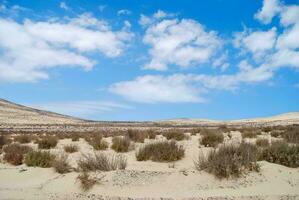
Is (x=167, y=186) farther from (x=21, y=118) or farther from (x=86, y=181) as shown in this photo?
(x=21, y=118)

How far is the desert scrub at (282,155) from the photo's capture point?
559 inches

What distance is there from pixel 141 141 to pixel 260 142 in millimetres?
6173

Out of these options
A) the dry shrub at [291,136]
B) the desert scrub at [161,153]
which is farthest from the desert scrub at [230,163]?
the dry shrub at [291,136]

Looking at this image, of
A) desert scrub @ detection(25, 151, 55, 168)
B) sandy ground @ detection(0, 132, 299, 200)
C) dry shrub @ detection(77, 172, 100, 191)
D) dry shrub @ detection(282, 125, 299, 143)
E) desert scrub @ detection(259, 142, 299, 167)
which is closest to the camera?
sandy ground @ detection(0, 132, 299, 200)

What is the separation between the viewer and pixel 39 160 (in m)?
16.3

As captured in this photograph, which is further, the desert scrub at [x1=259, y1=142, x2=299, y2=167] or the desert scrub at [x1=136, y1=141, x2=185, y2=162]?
the desert scrub at [x1=136, y1=141, x2=185, y2=162]

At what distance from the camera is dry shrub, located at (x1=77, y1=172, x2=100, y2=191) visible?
12352 millimetres

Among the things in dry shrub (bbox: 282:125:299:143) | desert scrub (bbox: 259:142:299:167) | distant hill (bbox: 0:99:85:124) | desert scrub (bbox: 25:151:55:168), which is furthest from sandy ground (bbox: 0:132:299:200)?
distant hill (bbox: 0:99:85:124)

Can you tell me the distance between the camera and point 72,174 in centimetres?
1361

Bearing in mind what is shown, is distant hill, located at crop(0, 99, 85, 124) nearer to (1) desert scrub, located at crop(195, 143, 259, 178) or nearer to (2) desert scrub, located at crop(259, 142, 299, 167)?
(2) desert scrub, located at crop(259, 142, 299, 167)

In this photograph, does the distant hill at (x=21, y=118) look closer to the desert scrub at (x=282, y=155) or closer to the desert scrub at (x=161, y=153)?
the desert scrub at (x=161, y=153)

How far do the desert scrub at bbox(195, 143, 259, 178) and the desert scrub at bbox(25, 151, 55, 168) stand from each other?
5193 millimetres

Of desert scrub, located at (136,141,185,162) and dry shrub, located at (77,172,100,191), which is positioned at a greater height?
desert scrub, located at (136,141,185,162)

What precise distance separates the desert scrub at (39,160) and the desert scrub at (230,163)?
17.0ft
